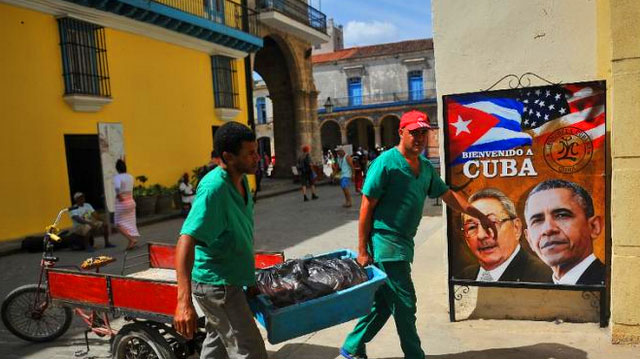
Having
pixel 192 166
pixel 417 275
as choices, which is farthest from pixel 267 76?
pixel 417 275

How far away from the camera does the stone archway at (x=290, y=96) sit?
76.1ft

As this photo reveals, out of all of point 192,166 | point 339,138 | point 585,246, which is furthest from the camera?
point 339,138

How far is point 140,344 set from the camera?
332 cm

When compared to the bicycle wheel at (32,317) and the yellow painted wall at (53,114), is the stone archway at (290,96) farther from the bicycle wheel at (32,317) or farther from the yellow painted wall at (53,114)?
the bicycle wheel at (32,317)

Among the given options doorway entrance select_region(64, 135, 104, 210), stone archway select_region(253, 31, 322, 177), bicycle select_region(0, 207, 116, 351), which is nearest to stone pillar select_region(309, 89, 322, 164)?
stone archway select_region(253, 31, 322, 177)

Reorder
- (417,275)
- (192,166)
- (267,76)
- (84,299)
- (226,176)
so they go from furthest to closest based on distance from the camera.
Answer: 1. (267,76)
2. (192,166)
3. (417,275)
4. (84,299)
5. (226,176)

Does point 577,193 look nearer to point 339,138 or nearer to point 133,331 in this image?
point 133,331

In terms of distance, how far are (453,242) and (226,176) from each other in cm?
244

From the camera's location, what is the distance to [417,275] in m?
6.05

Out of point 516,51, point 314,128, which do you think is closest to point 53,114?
point 516,51

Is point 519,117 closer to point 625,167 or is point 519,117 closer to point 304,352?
point 625,167

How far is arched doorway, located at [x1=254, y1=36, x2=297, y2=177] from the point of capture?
76.8 ft

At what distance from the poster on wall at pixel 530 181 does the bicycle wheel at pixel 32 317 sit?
3482mm

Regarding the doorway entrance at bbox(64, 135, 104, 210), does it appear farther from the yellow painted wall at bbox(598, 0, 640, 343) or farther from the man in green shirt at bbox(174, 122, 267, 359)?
the yellow painted wall at bbox(598, 0, 640, 343)
